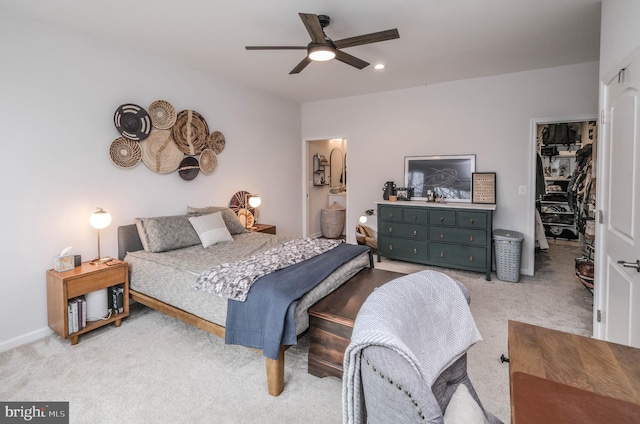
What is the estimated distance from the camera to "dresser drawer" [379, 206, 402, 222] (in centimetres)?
466

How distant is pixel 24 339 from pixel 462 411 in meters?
3.37

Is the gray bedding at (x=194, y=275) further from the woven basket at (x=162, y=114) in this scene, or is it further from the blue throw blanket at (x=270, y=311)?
the woven basket at (x=162, y=114)

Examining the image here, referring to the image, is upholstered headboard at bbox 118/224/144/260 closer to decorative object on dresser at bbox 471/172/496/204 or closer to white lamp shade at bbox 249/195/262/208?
white lamp shade at bbox 249/195/262/208

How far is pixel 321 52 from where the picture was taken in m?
2.55

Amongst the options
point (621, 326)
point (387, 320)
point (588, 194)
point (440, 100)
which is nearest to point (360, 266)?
point (621, 326)

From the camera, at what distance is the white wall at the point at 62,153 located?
255 cm

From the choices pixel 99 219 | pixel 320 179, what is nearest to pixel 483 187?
pixel 320 179

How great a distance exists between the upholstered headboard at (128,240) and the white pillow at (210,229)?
0.56 metres

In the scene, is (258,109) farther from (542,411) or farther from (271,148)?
(542,411)

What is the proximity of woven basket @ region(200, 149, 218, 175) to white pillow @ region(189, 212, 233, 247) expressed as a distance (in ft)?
2.51

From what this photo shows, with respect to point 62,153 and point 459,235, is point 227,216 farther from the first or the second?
point 459,235

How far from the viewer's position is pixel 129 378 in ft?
7.05

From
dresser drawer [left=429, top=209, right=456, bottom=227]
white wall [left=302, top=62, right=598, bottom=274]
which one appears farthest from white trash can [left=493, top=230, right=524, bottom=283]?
dresser drawer [left=429, top=209, right=456, bottom=227]

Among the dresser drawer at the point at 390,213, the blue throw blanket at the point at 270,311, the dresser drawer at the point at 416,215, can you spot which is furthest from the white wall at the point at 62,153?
the dresser drawer at the point at 416,215
